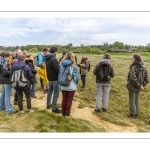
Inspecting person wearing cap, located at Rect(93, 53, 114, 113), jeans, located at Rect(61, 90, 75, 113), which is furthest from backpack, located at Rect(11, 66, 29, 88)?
person wearing cap, located at Rect(93, 53, 114, 113)

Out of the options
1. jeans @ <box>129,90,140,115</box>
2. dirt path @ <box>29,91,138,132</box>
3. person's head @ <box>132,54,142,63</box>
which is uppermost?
person's head @ <box>132,54,142,63</box>

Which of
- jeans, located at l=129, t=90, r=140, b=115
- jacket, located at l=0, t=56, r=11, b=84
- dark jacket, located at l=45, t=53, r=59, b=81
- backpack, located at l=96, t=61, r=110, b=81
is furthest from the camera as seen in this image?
jeans, located at l=129, t=90, r=140, b=115

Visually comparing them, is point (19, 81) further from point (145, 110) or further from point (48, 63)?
point (145, 110)

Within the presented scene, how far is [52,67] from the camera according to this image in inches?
219

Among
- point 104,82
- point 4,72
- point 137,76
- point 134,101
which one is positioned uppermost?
point 4,72

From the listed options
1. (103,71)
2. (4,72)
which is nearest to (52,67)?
(4,72)

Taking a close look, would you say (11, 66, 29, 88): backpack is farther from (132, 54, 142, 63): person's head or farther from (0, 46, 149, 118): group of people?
(132, 54, 142, 63): person's head

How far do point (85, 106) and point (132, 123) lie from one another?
187 cm

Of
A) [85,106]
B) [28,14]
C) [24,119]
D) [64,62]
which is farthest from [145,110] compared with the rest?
[28,14]

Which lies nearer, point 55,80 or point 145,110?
point 55,80

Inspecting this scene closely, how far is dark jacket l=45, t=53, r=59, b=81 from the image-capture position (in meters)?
5.48

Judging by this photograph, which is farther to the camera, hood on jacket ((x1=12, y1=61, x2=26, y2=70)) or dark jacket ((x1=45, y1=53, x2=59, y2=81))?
dark jacket ((x1=45, y1=53, x2=59, y2=81))

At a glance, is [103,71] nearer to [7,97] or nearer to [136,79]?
[136,79]

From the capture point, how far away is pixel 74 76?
5.27 meters
